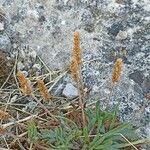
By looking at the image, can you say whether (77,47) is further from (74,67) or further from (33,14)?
(33,14)

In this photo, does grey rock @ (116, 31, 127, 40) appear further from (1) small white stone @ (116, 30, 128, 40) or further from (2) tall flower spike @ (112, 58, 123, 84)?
(2) tall flower spike @ (112, 58, 123, 84)

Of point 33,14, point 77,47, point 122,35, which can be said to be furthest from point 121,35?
point 77,47

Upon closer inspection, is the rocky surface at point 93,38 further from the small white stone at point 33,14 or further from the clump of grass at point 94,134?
the clump of grass at point 94,134

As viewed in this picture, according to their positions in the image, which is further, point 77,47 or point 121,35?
point 121,35

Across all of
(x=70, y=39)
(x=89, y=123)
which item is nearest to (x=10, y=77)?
(x=70, y=39)

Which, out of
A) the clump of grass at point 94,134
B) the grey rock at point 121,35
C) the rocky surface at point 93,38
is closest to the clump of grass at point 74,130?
the clump of grass at point 94,134
